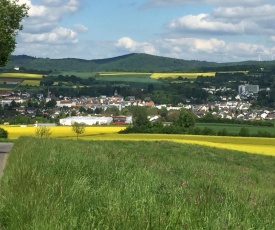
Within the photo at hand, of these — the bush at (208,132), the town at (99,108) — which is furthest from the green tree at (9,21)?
the town at (99,108)

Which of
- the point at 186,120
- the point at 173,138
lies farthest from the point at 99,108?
the point at 173,138

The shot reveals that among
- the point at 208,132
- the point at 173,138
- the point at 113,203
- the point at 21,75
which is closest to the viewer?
the point at 113,203

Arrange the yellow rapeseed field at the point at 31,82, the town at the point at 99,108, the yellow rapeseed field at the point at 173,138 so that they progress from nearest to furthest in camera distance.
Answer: the yellow rapeseed field at the point at 173,138 < the town at the point at 99,108 < the yellow rapeseed field at the point at 31,82

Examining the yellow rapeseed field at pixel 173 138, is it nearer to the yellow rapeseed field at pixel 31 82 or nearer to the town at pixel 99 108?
the town at pixel 99 108

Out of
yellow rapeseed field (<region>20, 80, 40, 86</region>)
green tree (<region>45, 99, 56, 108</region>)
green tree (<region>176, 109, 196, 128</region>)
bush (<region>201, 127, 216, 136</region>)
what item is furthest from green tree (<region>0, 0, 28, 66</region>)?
yellow rapeseed field (<region>20, 80, 40, 86</region>)

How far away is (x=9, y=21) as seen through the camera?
3119cm

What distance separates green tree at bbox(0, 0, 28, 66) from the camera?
30641 millimetres

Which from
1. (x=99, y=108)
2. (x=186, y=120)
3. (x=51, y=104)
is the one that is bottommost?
(x=99, y=108)

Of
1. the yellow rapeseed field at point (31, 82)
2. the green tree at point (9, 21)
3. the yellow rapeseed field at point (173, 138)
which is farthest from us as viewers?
the yellow rapeseed field at point (31, 82)

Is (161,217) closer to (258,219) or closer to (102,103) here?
(258,219)

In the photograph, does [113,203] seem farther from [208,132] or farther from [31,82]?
[31,82]

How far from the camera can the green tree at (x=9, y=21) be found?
30.6 metres

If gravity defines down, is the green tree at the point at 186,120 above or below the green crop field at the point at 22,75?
below

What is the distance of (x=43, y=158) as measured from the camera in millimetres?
12266
